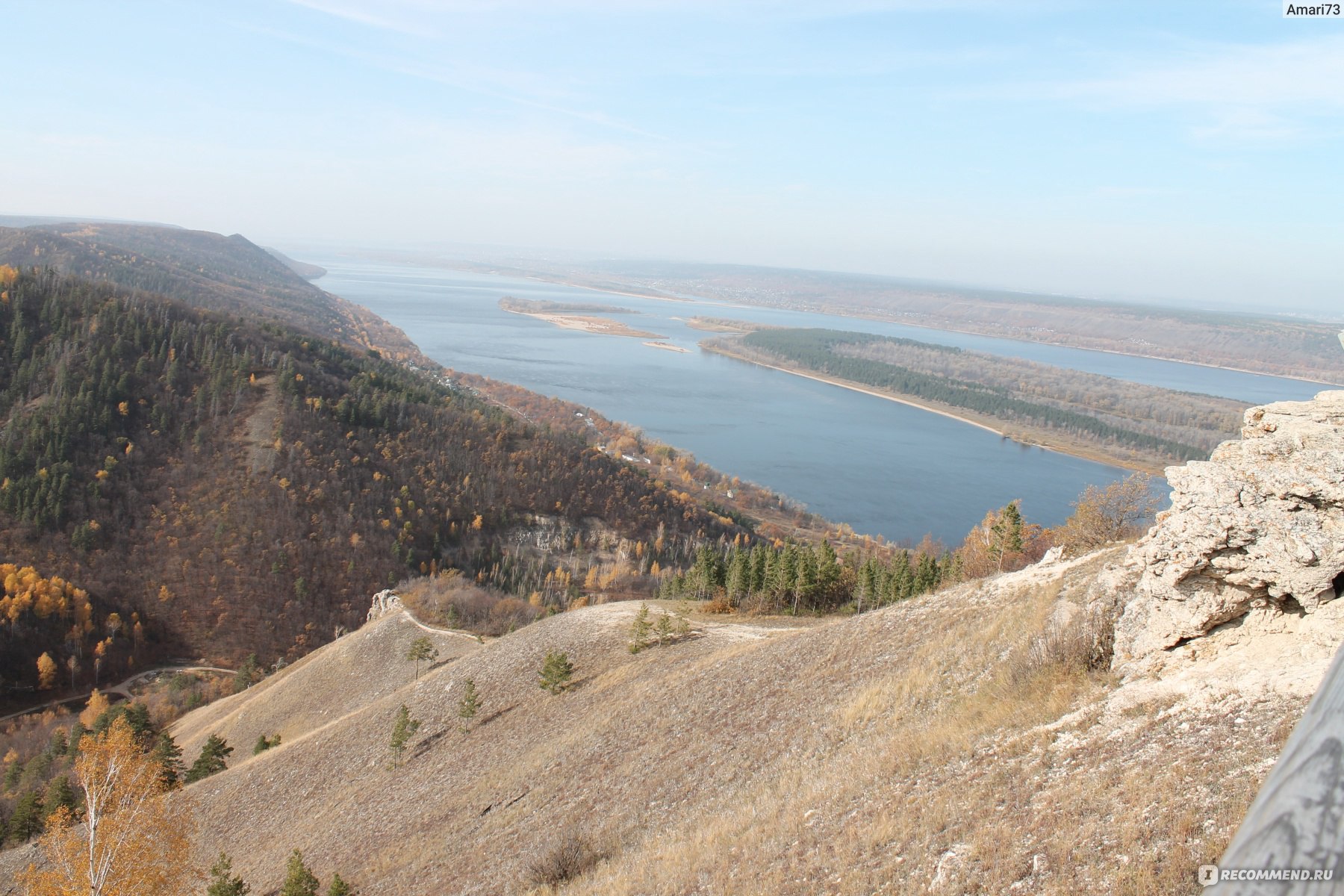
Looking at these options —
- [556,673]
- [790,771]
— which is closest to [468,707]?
[556,673]

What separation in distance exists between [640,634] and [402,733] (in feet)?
26.7

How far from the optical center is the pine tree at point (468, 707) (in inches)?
909

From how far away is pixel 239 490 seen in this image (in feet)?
234

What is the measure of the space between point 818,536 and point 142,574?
6437cm

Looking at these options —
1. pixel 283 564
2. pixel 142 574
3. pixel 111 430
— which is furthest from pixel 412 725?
pixel 111 430

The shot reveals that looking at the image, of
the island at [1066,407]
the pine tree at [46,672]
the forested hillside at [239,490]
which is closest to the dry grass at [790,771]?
the pine tree at [46,672]

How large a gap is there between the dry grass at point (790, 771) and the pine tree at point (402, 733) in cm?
65


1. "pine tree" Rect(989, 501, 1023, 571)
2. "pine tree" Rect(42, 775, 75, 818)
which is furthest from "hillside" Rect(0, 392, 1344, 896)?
"pine tree" Rect(989, 501, 1023, 571)

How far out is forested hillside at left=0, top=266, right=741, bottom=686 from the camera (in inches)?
2464

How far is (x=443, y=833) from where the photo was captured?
16469mm

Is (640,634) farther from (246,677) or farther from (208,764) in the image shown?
(246,677)

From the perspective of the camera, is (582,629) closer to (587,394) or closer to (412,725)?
(412,725)

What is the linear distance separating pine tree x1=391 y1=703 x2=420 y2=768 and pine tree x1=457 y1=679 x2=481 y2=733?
1447 mm

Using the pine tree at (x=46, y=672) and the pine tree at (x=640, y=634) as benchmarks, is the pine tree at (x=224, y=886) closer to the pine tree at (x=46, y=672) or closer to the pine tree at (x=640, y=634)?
the pine tree at (x=640, y=634)
